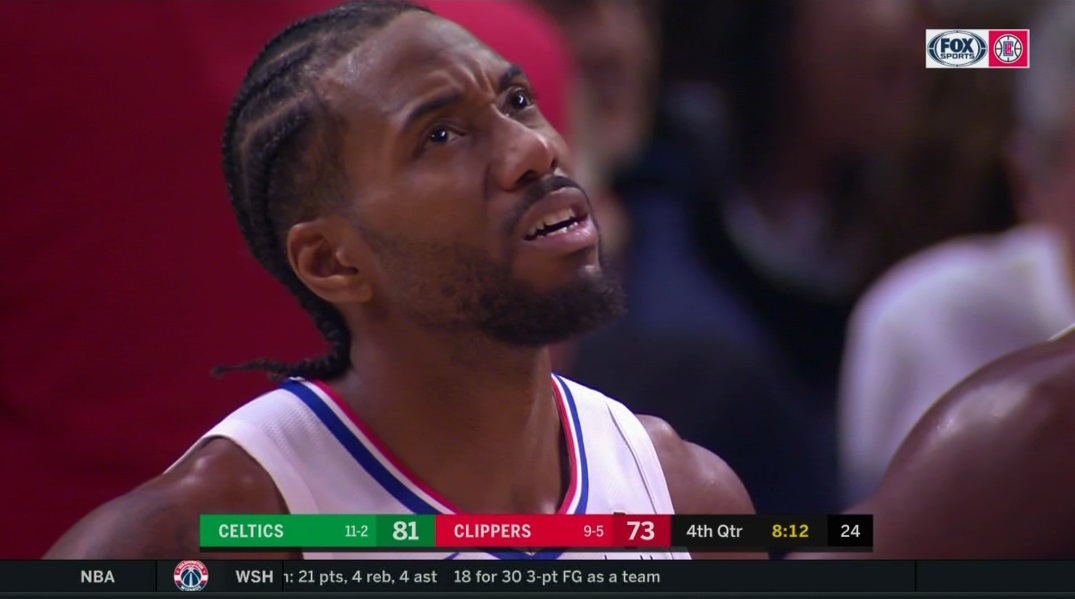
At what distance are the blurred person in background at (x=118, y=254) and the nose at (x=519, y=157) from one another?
257 millimetres

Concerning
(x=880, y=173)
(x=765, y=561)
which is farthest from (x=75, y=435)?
(x=880, y=173)

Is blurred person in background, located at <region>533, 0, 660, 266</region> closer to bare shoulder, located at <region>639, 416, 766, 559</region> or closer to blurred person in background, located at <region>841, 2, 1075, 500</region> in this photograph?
bare shoulder, located at <region>639, 416, 766, 559</region>

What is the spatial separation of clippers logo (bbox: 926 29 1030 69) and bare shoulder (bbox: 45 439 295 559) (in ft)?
3.82

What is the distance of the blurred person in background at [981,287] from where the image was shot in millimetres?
2121

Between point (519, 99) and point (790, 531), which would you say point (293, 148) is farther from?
point (790, 531)

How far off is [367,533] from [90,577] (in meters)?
0.34

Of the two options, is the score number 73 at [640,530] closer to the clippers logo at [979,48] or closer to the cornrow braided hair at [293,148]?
the cornrow braided hair at [293,148]

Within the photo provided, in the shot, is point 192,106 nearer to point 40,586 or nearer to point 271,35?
point 271,35

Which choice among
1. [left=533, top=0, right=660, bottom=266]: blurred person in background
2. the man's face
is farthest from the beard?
[left=533, top=0, right=660, bottom=266]: blurred person in background

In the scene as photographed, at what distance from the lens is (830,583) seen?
6.31 ft

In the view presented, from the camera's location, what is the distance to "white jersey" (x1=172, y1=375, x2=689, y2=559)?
5.49 ft

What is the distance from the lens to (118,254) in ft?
6.29

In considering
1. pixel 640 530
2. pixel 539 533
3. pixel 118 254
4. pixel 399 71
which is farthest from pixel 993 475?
pixel 118 254

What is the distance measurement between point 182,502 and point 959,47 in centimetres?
Result: 127
